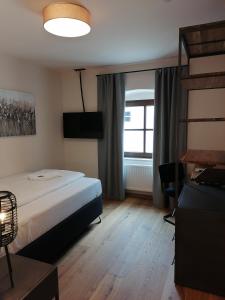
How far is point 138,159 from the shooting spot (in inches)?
172

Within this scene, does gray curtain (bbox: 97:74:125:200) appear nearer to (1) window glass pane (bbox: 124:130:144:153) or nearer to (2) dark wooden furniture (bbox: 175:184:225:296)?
(1) window glass pane (bbox: 124:130:144:153)

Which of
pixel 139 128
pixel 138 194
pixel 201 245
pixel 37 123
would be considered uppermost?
pixel 37 123

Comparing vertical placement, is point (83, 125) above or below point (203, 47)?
below

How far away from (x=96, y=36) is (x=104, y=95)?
61.0 inches

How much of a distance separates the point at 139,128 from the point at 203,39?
2.22 m

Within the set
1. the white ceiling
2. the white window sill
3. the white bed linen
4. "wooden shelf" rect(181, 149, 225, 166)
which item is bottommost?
the white bed linen

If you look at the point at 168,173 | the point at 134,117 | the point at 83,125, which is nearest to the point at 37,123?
the point at 83,125

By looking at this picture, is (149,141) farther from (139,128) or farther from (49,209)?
(49,209)

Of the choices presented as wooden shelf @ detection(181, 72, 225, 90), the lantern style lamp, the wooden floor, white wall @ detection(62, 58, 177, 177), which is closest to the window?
white wall @ detection(62, 58, 177, 177)

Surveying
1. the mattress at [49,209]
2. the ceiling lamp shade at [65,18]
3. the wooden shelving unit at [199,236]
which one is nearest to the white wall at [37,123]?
the mattress at [49,209]

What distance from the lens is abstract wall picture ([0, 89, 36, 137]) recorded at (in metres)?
3.44

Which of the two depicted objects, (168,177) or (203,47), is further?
(168,177)

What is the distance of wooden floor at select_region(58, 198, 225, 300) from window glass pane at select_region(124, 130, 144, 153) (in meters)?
1.40

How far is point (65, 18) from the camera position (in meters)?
1.94
